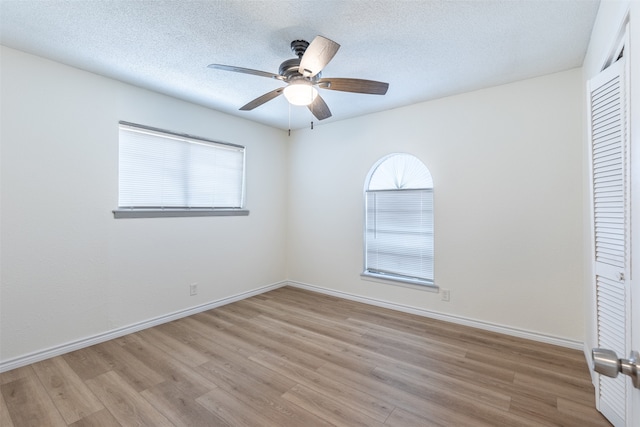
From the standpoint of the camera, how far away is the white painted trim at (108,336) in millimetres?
2334

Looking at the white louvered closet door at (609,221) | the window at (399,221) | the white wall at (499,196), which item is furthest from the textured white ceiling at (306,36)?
the window at (399,221)

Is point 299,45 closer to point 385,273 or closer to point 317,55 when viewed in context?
point 317,55

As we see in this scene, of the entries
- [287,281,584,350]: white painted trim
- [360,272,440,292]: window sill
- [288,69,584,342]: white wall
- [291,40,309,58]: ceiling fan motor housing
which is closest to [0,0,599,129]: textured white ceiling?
[291,40,309,58]: ceiling fan motor housing

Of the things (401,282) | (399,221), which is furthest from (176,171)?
(401,282)

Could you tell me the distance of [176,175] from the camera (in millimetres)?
3404

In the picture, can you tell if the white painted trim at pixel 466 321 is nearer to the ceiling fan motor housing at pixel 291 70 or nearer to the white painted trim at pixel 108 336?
the white painted trim at pixel 108 336

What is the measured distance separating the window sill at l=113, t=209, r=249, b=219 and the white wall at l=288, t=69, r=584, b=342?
1.69 m

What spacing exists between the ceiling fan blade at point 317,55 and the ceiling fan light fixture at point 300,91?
10 cm

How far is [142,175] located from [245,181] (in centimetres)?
133

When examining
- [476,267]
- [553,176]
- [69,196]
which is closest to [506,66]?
[553,176]

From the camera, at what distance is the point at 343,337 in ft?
9.43

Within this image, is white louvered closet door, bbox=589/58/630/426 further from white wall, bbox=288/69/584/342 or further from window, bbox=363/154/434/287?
window, bbox=363/154/434/287

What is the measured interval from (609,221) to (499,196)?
1434mm

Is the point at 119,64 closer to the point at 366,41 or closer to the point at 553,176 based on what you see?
the point at 366,41
